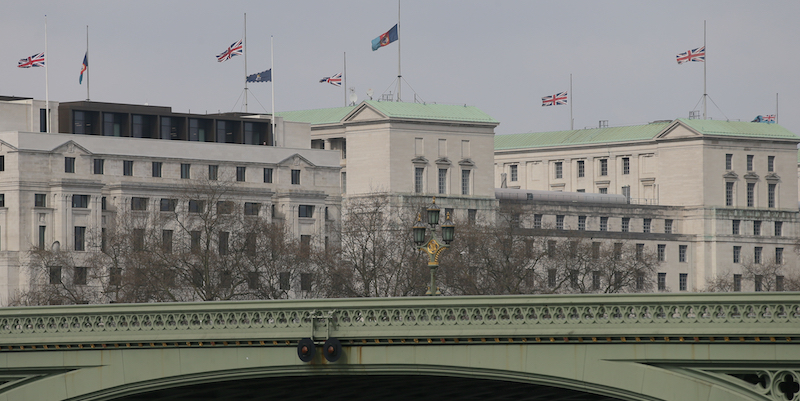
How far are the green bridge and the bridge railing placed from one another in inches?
1.5

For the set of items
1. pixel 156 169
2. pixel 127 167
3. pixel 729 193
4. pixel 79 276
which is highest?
pixel 127 167

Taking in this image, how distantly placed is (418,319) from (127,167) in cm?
9393

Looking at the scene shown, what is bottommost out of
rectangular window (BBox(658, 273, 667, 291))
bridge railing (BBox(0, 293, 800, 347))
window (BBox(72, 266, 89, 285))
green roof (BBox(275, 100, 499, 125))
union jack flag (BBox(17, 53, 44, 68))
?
rectangular window (BBox(658, 273, 667, 291))

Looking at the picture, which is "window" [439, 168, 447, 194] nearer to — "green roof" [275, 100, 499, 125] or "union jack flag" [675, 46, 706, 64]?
"green roof" [275, 100, 499, 125]

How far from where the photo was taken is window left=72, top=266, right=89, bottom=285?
4740 inches

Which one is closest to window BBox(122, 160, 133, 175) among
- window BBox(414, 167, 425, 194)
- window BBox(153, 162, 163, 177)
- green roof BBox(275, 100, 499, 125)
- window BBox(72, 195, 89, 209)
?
window BBox(153, 162, 163, 177)

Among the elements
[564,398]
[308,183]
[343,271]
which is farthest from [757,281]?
[564,398]

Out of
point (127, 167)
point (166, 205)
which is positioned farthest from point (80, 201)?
point (166, 205)

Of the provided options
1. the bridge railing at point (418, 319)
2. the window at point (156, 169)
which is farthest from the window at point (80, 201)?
the bridge railing at point (418, 319)

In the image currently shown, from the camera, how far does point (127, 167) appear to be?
5448 inches

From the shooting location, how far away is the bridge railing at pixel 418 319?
42500 millimetres

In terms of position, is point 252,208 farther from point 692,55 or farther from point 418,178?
point 692,55

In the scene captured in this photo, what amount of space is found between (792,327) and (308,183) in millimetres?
109091

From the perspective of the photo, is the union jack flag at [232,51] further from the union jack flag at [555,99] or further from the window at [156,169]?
the union jack flag at [555,99]
